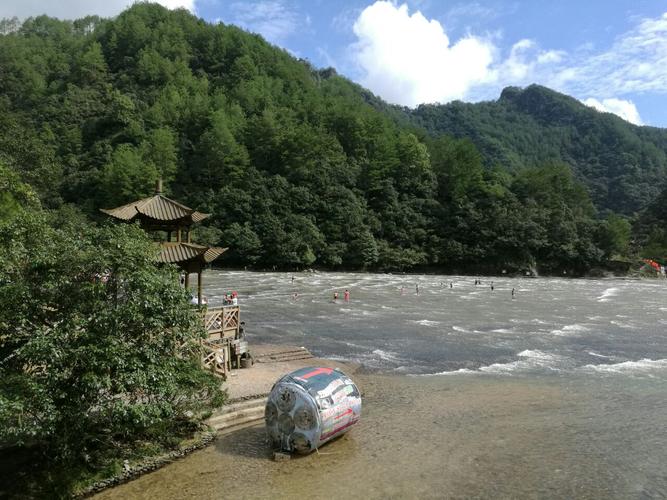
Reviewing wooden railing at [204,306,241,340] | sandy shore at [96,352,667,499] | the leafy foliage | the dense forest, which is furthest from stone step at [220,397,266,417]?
the dense forest

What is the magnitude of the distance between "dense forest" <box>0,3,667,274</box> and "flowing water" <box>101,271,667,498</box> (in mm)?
37152

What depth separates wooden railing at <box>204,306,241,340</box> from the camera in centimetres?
1980

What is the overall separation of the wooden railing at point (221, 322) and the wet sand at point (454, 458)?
6.13 m

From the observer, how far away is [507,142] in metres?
184

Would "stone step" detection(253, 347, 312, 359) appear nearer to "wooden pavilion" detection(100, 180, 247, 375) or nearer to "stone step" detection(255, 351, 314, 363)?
"stone step" detection(255, 351, 314, 363)

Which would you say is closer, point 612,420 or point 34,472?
point 34,472

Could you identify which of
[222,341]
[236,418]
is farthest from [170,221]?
[236,418]

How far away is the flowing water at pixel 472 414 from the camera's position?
1180cm

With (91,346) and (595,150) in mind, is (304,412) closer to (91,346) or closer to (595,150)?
(91,346)

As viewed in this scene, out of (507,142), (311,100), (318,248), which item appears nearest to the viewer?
(318,248)

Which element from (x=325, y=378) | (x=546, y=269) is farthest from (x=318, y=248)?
(x=325, y=378)

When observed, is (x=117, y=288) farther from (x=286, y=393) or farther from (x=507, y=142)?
(x=507, y=142)

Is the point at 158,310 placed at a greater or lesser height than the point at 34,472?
greater

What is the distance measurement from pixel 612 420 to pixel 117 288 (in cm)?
1547
